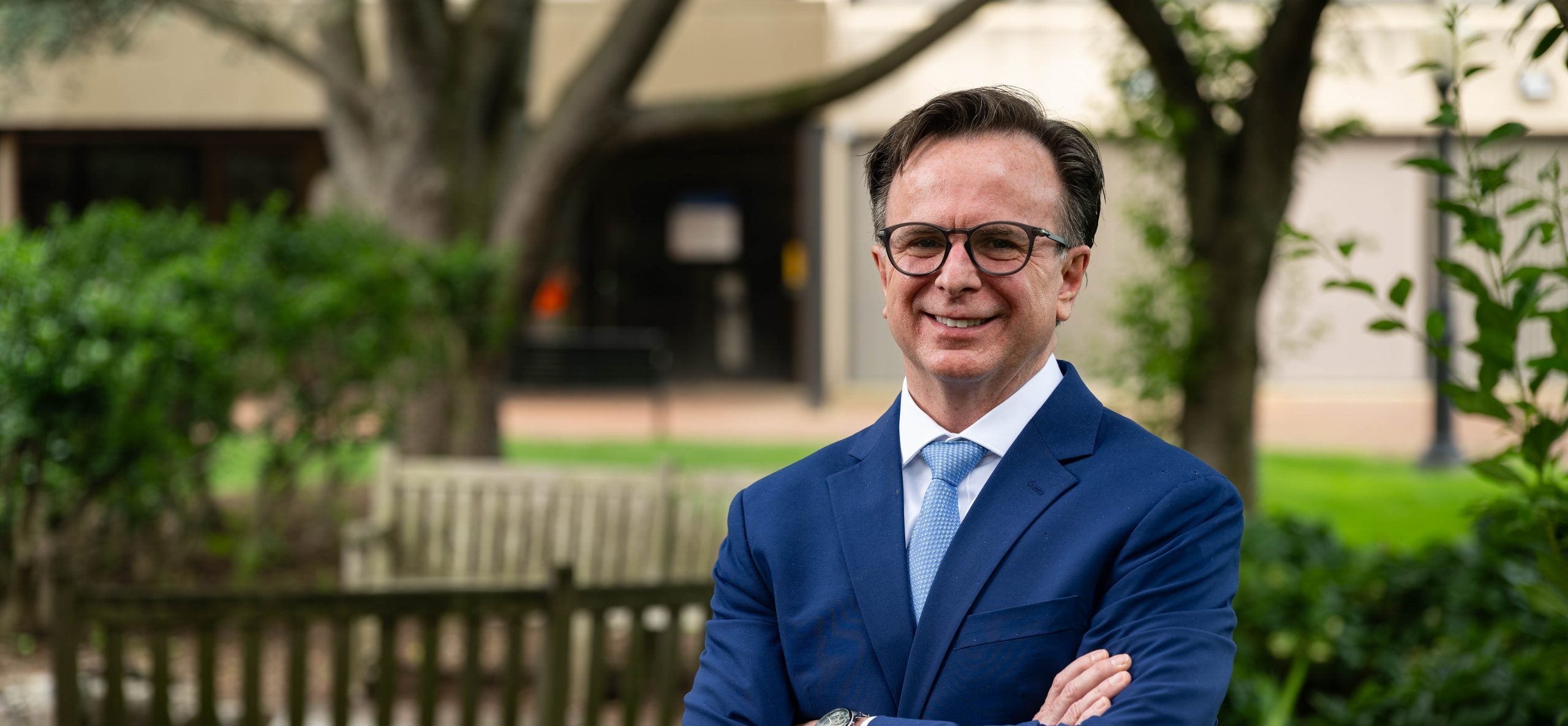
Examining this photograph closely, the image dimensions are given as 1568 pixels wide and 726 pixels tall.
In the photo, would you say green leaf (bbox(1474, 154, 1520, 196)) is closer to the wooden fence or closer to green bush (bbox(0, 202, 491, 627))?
the wooden fence

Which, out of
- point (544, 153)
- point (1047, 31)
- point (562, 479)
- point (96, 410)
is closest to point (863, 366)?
point (1047, 31)

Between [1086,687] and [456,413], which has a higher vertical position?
[1086,687]

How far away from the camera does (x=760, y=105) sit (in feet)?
28.5

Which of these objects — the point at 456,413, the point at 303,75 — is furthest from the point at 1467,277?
the point at 303,75

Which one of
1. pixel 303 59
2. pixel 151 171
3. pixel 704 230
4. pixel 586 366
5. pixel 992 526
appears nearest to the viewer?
pixel 992 526

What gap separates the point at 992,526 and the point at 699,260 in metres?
19.9

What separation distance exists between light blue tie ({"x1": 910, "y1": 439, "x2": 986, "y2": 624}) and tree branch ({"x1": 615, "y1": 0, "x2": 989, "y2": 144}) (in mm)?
6573

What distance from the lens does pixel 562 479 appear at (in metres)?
6.76

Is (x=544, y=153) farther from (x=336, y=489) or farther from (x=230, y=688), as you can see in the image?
(x=230, y=688)

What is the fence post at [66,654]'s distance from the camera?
14.1 ft

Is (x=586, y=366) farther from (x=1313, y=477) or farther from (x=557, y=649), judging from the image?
(x=557, y=649)

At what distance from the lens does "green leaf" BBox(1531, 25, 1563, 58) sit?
2555 millimetres

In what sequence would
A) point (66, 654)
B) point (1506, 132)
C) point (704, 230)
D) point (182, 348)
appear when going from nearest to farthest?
point (1506, 132)
point (66, 654)
point (182, 348)
point (704, 230)

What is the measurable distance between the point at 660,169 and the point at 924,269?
64.6 ft
